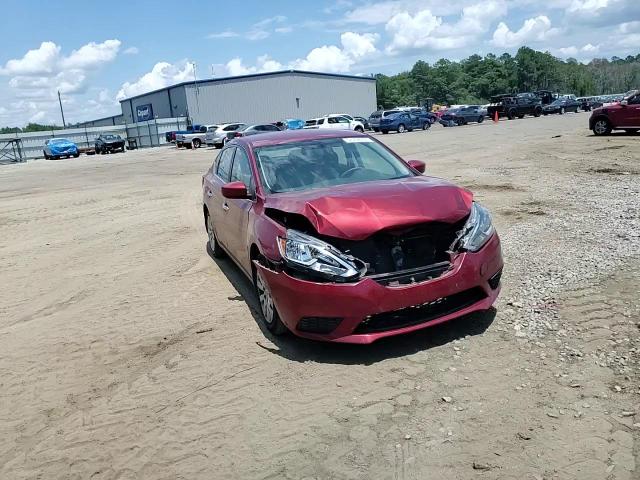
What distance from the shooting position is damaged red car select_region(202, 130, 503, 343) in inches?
149

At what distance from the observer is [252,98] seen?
63.1m

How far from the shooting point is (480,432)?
305 centimetres

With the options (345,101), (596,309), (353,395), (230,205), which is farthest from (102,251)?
(345,101)

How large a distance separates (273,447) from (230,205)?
3.15m

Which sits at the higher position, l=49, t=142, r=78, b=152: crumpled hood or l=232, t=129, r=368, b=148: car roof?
l=49, t=142, r=78, b=152: crumpled hood

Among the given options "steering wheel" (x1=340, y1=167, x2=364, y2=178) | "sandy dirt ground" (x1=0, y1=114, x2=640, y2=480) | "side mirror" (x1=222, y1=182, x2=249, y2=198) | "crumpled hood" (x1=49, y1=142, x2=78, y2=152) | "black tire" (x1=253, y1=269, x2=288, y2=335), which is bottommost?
"sandy dirt ground" (x1=0, y1=114, x2=640, y2=480)

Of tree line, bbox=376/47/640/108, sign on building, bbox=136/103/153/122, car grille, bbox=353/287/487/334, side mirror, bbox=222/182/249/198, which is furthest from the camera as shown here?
tree line, bbox=376/47/640/108

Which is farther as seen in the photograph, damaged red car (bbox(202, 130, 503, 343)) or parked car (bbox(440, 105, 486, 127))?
parked car (bbox(440, 105, 486, 127))

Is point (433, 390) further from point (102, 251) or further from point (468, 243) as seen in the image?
point (102, 251)

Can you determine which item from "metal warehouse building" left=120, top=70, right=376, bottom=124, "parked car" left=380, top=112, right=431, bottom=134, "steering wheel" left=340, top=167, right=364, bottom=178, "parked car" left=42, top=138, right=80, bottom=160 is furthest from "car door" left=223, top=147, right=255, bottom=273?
"metal warehouse building" left=120, top=70, right=376, bottom=124

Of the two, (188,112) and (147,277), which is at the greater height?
(188,112)

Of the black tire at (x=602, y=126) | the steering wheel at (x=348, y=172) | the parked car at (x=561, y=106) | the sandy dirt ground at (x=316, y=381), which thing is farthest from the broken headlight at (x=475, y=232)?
the parked car at (x=561, y=106)

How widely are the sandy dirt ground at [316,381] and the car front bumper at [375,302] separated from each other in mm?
244

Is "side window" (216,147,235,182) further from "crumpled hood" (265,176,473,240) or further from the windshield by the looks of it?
"crumpled hood" (265,176,473,240)
